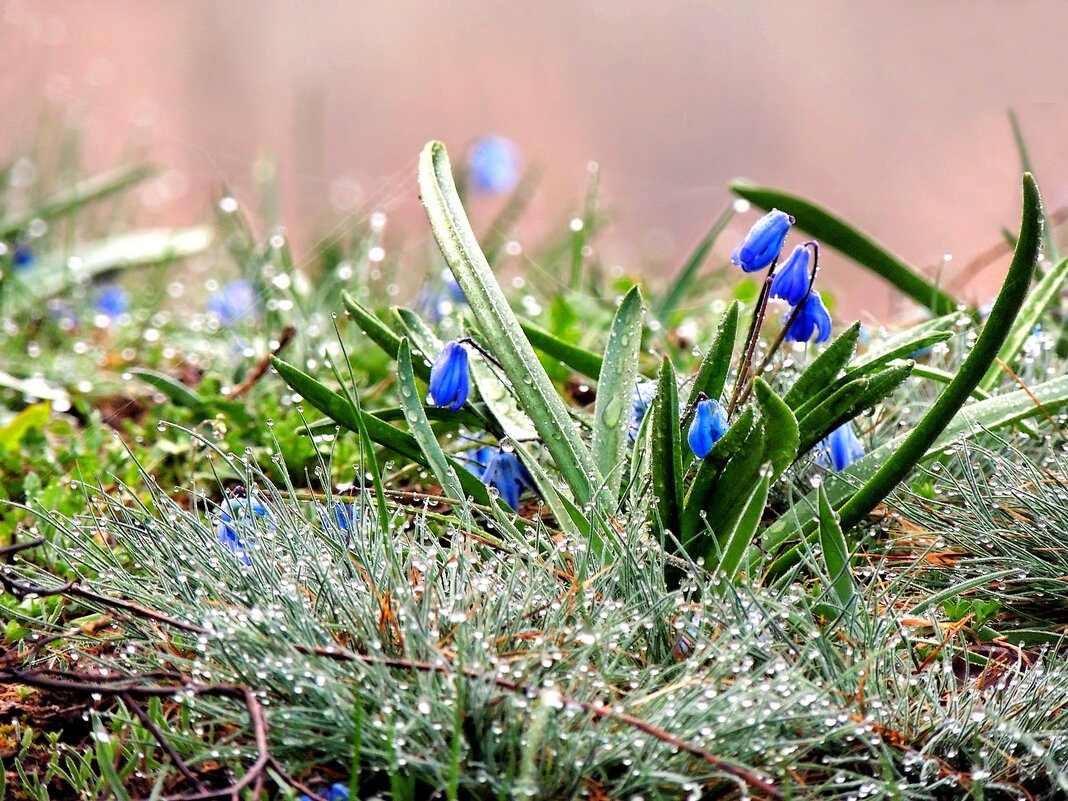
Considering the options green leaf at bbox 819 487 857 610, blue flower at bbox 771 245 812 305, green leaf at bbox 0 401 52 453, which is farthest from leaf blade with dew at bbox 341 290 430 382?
green leaf at bbox 0 401 52 453

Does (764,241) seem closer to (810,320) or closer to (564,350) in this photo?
(810,320)

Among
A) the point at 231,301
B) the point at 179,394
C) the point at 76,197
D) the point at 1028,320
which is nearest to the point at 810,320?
the point at 1028,320

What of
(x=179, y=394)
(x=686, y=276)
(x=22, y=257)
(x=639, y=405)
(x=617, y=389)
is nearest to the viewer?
(x=617, y=389)

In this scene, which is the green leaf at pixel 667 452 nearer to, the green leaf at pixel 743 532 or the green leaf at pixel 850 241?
the green leaf at pixel 743 532

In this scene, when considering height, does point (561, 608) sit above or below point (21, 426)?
above

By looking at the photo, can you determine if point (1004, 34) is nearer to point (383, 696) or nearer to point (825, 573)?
point (825, 573)

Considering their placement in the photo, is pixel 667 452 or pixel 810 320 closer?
pixel 667 452
